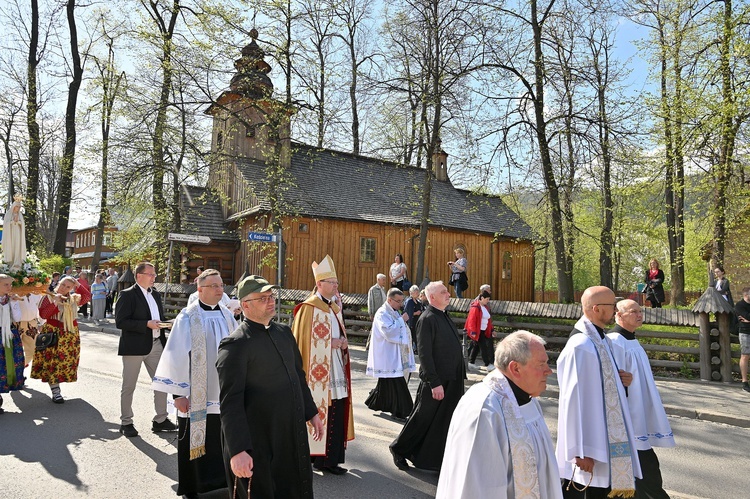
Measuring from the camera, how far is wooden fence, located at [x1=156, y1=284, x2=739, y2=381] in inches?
486

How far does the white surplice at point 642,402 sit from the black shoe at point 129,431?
553 cm

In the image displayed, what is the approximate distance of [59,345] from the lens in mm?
Answer: 8836

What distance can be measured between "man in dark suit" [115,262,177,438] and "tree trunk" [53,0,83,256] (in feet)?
67.6

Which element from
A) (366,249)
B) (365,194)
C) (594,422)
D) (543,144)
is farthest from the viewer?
(365,194)

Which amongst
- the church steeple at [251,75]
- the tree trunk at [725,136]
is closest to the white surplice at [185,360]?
the church steeple at [251,75]

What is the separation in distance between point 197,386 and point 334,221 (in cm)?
2033

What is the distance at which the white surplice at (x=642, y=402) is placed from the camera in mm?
4566

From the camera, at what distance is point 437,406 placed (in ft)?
19.7

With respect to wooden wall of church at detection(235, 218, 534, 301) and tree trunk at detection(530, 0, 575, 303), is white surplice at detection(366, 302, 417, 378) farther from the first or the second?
wooden wall of church at detection(235, 218, 534, 301)

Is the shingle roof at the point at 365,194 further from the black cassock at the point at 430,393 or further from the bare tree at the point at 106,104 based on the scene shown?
the black cassock at the point at 430,393

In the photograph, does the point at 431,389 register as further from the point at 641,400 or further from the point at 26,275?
the point at 26,275

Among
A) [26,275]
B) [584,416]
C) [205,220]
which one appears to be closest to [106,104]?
[205,220]

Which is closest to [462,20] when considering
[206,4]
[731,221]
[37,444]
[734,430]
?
[206,4]

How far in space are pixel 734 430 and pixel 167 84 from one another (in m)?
18.8
